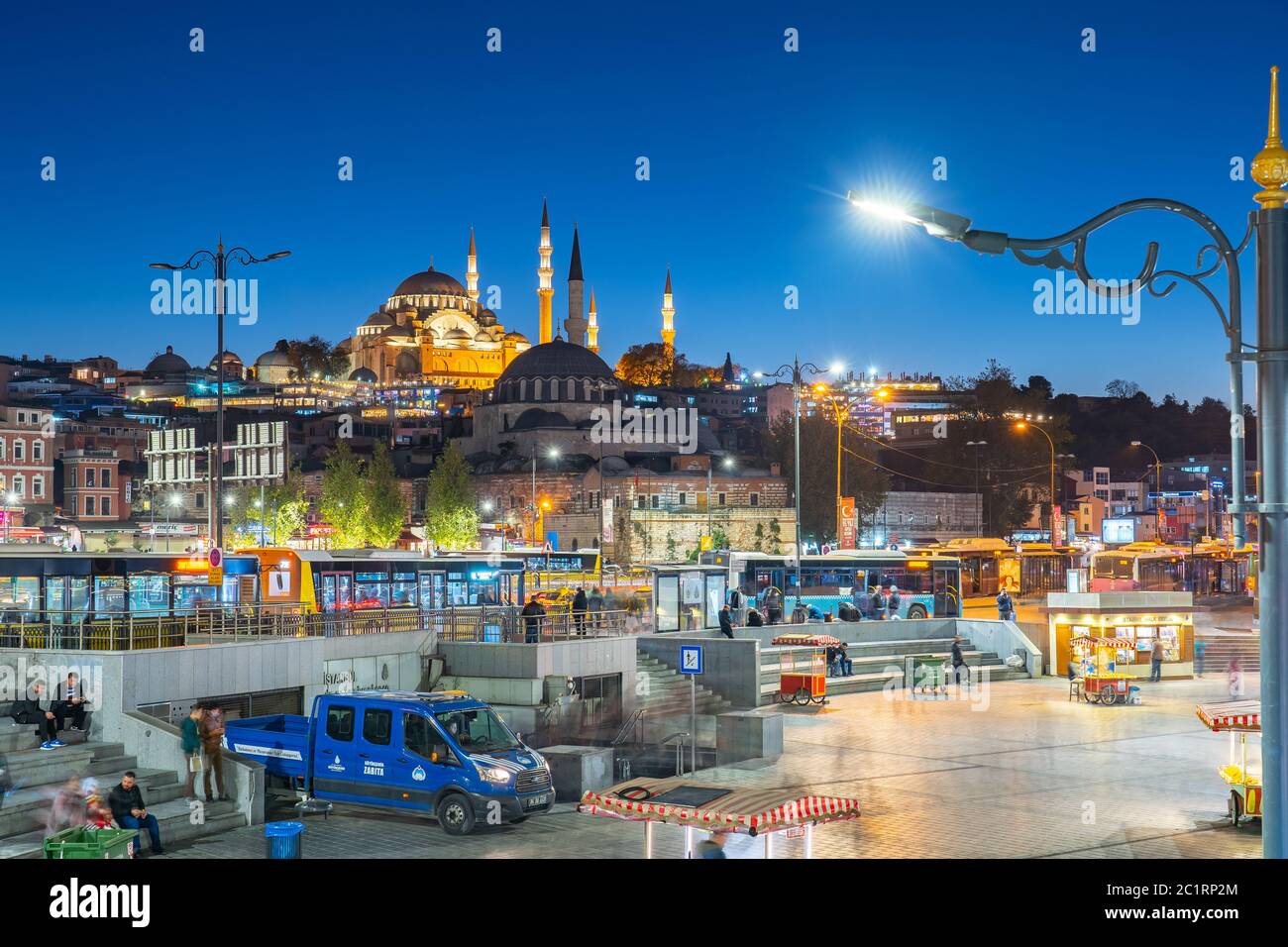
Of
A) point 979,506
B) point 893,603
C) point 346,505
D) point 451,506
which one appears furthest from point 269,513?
point 893,603

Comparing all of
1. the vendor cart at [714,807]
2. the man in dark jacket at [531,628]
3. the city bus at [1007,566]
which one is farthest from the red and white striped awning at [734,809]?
the city bus at [1007,566]

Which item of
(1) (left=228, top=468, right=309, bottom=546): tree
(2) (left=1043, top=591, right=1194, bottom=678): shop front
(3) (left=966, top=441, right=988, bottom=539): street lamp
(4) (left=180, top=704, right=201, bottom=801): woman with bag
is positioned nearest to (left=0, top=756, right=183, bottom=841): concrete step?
(4) (left=180, top=704, right=201, bottom=801): woman with bag

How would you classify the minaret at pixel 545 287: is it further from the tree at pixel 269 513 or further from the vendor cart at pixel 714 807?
the vendor cart at pixel 714 807

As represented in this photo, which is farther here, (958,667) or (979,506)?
(979,506)

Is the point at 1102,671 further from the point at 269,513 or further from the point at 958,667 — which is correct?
the point at 269,513
